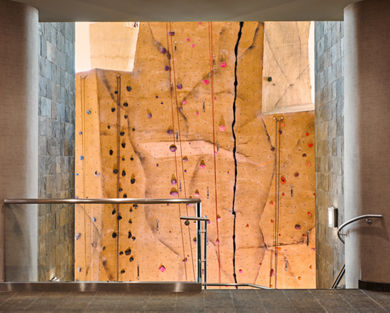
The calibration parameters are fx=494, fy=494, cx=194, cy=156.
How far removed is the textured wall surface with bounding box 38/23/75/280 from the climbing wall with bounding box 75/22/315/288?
18.0 inches

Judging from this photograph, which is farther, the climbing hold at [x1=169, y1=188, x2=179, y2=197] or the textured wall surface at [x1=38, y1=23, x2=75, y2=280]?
the climbing hold at [x1=169, y1=188, x2=179, y2=197]

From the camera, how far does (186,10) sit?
4355mm

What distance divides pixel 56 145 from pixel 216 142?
211cm

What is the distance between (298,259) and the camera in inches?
263

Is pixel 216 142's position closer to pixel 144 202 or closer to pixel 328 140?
pixel 328 140

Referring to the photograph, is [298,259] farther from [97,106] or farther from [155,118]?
[97,106]

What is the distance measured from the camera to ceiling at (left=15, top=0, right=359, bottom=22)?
4148mm

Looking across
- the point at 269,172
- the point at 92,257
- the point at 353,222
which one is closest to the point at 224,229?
the point at 269,172

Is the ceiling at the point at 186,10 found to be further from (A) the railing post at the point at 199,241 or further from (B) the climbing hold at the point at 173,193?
(B) the climbing hold at the point at 173,193

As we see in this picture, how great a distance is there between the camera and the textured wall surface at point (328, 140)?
5223 millimetres

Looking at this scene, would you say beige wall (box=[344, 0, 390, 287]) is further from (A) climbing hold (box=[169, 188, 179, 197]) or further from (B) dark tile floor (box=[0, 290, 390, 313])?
(A) climbing hold (box=[169, 188, 179, 197])

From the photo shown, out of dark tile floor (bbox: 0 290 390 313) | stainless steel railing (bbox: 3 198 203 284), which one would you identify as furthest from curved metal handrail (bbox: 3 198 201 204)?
dark tile floor (bbox: 0 290 390 313)

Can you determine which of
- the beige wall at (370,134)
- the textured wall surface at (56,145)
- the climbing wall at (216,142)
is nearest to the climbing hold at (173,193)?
the climbing wall at (216,142)

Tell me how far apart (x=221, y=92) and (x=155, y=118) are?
96cm
